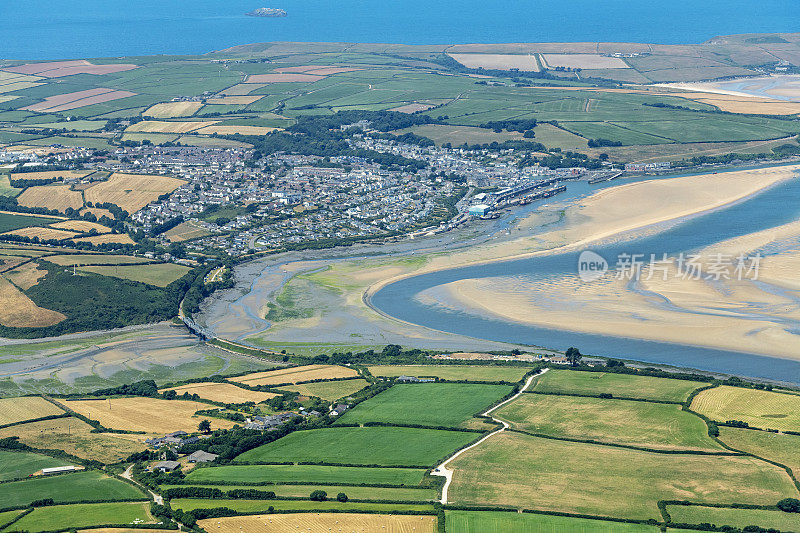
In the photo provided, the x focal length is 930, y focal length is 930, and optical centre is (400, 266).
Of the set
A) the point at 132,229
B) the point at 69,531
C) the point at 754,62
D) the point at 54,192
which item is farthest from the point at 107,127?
the point at 754,62

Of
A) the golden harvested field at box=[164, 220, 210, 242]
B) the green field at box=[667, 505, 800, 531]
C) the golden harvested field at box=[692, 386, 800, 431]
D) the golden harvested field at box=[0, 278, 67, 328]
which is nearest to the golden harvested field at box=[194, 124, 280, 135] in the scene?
the golden harvested field at box=[164, 220, 210, 242]

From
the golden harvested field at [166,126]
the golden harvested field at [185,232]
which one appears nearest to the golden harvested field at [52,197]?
the golden harvested field at [185,232]

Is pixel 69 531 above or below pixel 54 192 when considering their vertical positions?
below

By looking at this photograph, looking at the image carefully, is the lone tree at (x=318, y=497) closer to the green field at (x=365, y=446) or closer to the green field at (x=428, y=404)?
the green field at (x=365, y=446)

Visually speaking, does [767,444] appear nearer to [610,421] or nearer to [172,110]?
[610,421]

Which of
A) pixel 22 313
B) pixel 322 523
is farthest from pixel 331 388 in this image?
pixel 22 313

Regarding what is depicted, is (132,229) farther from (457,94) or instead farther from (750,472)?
(457,94)

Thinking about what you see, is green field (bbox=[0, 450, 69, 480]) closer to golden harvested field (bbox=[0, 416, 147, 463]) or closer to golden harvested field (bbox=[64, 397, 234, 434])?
golden harvested field (bbox=[0, 416, 147, 463])
